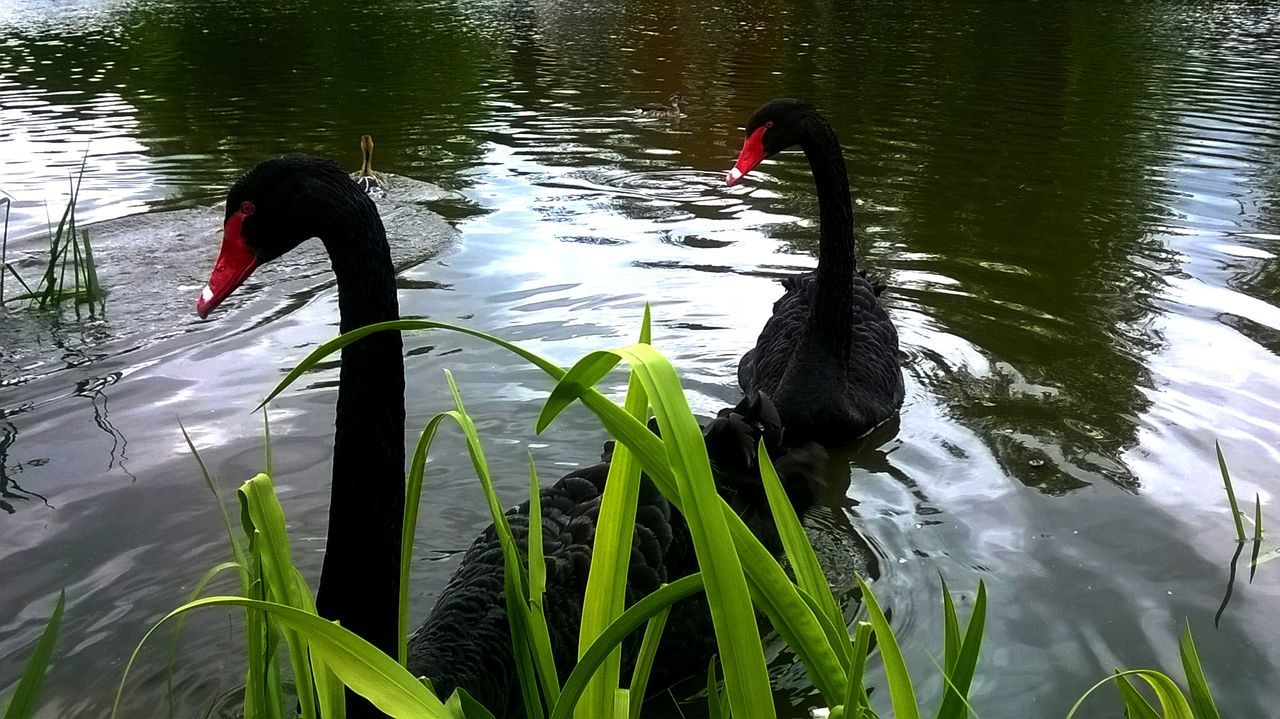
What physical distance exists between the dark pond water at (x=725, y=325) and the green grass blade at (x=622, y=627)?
1356mm

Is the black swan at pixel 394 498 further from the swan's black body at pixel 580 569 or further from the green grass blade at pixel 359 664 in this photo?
the green grass blade at pixel 359 664

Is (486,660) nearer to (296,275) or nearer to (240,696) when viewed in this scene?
(240,696)

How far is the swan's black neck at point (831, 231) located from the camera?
397 cm

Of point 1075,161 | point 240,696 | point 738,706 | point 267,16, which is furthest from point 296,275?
point 267,16

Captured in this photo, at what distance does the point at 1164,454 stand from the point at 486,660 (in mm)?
2540

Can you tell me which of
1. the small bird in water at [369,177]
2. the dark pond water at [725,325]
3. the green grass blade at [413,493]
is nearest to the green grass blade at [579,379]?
the green grass blade at [413,493]

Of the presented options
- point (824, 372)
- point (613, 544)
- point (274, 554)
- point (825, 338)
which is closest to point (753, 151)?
point (825, 338)

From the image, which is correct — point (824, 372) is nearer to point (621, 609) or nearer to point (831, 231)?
point (831, 231)

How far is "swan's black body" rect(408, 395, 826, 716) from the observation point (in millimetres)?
2281

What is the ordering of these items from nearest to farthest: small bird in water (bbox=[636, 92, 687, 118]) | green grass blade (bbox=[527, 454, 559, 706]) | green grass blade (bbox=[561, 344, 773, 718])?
green grass blade (bbox=[561, 344, 773, 718]), green grass blade (bbox=[527, 454, 559, 706]), small bird in water (bbox=[636, 92, 687, 118])

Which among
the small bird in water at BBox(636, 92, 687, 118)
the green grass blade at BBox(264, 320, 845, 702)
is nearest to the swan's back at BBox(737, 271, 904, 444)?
the green grass blade at BBox(264, 320, 845, 702)

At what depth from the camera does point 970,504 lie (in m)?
3.37

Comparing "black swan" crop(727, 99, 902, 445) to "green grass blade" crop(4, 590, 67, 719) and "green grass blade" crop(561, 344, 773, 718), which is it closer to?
"green grass blade" crop(561, 344, 773, 718)

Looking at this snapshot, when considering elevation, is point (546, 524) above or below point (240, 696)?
above
